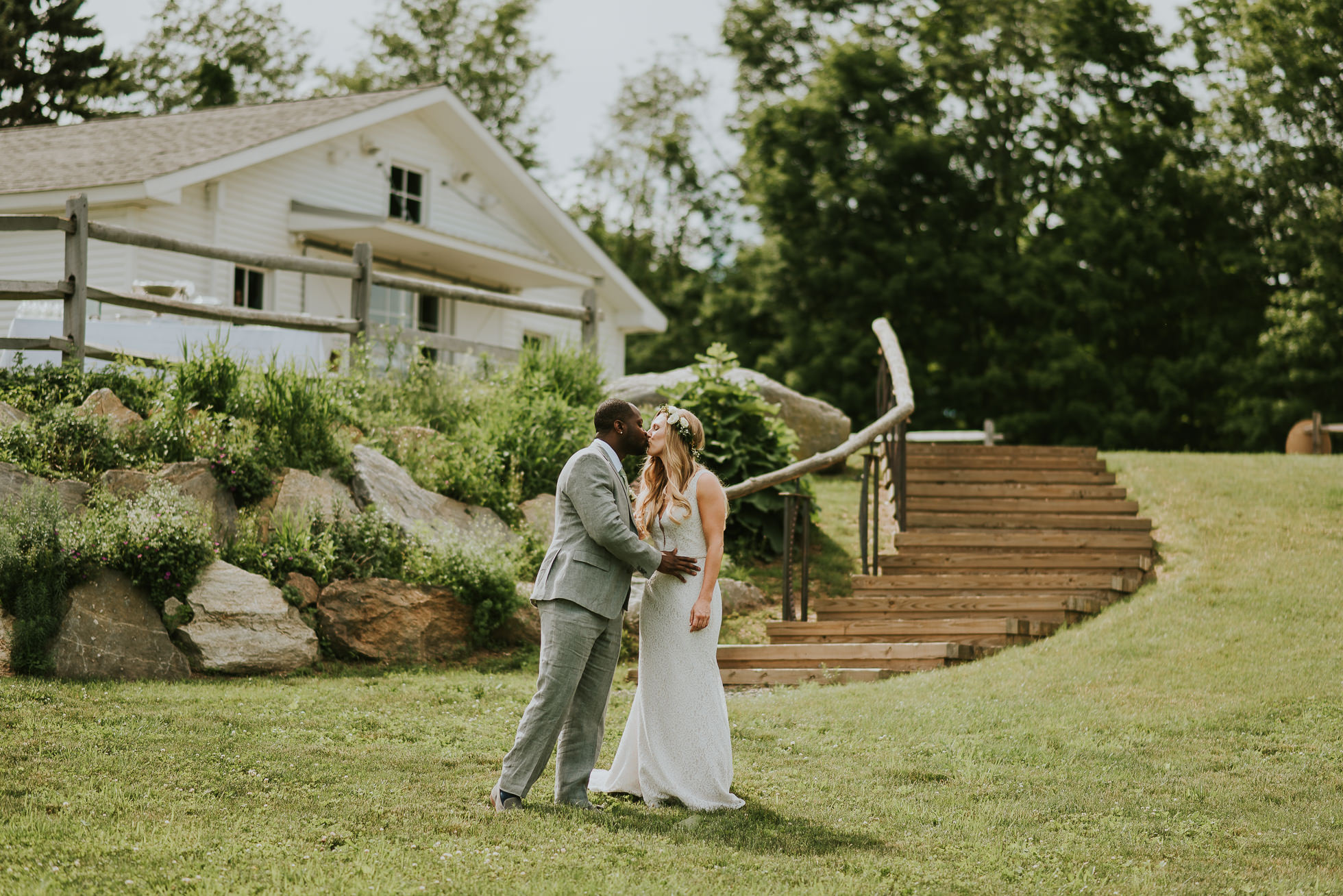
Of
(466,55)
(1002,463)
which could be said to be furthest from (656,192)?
(1002,463)

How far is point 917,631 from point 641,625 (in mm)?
3934

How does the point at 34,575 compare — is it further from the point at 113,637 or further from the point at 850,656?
the point at 850,656

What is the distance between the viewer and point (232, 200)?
18125 mm

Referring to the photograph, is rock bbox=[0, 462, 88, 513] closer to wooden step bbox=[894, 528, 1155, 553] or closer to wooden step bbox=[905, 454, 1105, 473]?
wooden step bbox=[894, 528, 1155, 553]

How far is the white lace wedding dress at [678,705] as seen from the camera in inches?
224

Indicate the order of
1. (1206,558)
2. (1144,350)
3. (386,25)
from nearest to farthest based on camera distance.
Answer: (1206,558) → (1144,350) → (386,25)

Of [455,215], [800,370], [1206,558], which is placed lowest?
[1206,558]

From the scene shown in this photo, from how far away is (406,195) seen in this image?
21562 millimetres

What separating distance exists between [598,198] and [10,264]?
1024 inches

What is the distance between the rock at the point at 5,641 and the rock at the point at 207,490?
1715 mm

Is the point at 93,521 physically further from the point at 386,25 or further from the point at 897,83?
the point at 386,25

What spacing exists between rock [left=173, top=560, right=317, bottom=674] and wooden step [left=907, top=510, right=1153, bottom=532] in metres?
5.65

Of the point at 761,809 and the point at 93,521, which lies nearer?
the point at 761,809

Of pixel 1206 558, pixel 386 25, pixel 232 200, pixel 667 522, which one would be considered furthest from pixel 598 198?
pixel 667 522
